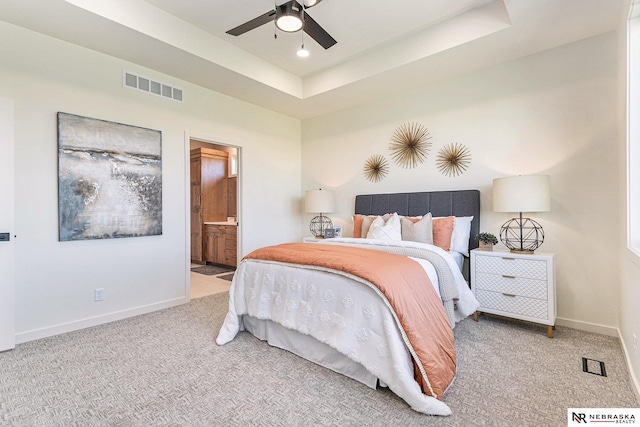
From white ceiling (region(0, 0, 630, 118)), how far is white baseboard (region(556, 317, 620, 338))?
2631 mm

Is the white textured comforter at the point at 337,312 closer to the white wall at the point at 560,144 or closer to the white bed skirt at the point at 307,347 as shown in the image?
the white bed skirt at the point at 307,347

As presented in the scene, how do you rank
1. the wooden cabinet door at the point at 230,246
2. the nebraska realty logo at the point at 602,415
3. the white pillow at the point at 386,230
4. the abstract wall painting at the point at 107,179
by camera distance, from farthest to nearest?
A: the wooden cabinet door at the point at 230,246
the white pillow at the point at 386,230
the abstract wall painting at the point at 107,179
the nebraska realty logo at the point at 602,415

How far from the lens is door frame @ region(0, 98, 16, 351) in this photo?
251 centimetres

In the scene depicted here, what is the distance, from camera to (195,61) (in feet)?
11.0

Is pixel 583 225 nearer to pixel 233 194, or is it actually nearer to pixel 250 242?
pixel 250 242

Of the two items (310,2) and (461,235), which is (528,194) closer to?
(461,235)

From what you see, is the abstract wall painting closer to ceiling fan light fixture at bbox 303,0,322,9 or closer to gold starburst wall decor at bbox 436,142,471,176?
ceiling fan light fixture at bbox 303,0,322,9

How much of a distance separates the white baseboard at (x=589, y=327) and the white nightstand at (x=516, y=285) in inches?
15.3

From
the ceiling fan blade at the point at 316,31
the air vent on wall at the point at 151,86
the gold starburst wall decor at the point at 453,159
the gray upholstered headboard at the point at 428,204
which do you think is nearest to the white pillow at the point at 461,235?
the gray upholstered headboard at the point at 428,204

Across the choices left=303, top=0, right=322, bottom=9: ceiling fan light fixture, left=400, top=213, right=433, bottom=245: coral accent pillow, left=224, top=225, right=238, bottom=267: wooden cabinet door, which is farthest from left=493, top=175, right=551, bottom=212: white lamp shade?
left=224, top=225, right=238, bottom=267: wooden cabinet door

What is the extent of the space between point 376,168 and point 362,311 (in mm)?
2882

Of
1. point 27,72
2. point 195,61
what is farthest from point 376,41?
point 27,72

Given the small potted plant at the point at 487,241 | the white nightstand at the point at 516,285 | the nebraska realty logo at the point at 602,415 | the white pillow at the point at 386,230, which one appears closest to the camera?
the nebraska realty logo at the point at 602,415

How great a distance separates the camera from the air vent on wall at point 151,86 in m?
3.38
